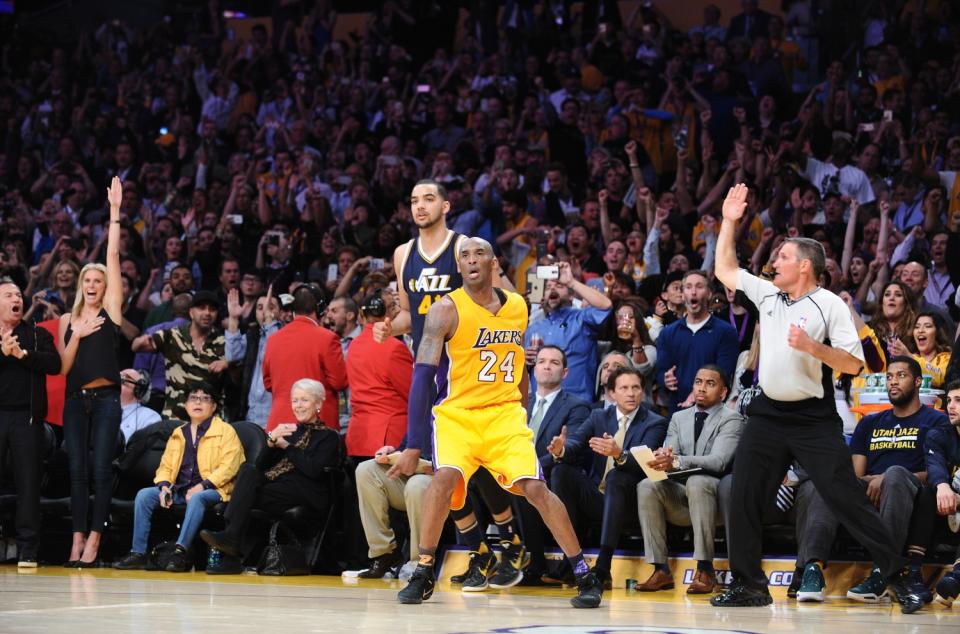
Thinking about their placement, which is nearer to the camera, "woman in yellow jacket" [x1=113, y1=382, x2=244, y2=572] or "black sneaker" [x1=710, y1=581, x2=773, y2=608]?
"black sneaker" [x1=710, y1=581, x2=773, y2=608]

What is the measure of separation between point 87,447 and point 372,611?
401cm

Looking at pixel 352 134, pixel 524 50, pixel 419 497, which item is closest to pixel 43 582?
pixel 419 497

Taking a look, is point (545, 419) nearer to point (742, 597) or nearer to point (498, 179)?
point (742, 597)

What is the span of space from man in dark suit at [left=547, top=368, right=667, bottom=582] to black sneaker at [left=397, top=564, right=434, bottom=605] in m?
1.51

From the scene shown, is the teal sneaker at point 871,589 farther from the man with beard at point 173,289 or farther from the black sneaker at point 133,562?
the man with beard at point 173,289

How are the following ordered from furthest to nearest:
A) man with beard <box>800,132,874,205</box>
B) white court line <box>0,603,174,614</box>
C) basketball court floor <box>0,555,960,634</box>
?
1. man with beard <box>800,132,874,205</box>
2. white court line <box>0,603,174,614</box>
3. basketball court floor <box>0,555,960,634</box>

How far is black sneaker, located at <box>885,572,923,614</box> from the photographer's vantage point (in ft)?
23.2

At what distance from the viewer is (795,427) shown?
7000 millimetres

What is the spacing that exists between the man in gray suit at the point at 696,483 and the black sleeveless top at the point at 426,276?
167cm

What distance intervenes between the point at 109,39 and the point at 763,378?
15.4 m

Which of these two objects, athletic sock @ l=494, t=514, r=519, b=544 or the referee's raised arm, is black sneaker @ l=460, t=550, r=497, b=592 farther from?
the referee's raised arm

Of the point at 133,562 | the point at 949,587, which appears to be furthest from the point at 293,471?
the point at 949,587

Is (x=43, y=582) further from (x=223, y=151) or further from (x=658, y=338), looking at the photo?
(x=223, y=151)

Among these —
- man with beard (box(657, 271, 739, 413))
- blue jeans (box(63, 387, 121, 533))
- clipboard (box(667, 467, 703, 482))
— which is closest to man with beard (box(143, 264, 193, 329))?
blue jeans (box(63, 387, 121, 533))
